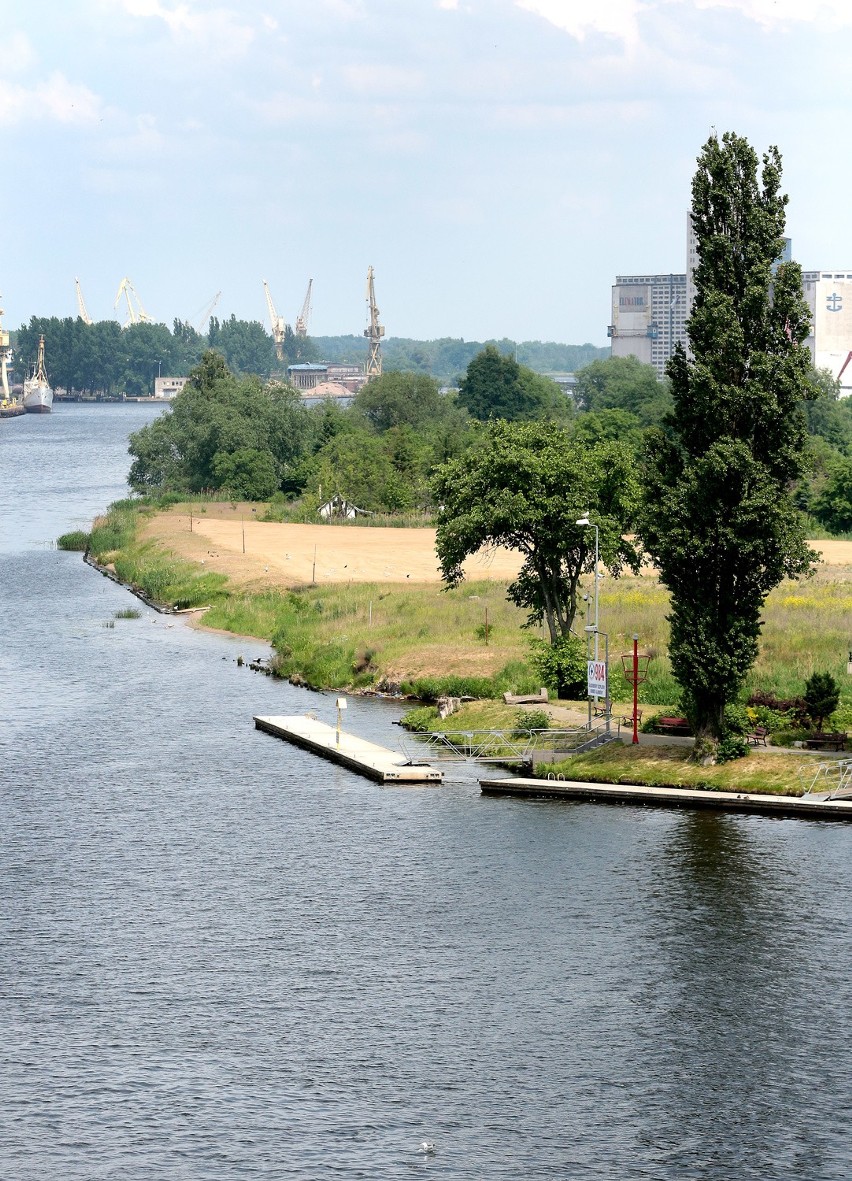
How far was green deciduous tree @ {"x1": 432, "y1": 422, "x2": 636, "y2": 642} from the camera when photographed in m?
73.7

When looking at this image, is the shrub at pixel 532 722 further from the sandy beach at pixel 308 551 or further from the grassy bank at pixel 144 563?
the grassy bank at pixel 144 563

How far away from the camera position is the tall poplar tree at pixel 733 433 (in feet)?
199

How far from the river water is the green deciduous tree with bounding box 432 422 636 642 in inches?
466

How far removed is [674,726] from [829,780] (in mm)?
7492

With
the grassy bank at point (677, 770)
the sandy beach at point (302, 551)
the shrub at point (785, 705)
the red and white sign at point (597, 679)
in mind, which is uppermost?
the red and white sign at point (597, 679)

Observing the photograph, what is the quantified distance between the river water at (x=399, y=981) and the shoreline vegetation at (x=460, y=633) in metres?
4.37

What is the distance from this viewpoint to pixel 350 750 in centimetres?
7006

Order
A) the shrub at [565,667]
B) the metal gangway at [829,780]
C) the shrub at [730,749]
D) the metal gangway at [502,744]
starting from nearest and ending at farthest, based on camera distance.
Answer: the metal gangway at [829,780]
the shrub at [730,749]
the metal gangway at [502,744]
the shrub at [565,667]

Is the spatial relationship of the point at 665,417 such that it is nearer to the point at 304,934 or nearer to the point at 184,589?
the point at 304,934

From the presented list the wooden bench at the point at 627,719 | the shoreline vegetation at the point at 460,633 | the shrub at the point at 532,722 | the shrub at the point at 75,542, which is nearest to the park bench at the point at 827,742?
the shoreline vegetation at the point at 460,633

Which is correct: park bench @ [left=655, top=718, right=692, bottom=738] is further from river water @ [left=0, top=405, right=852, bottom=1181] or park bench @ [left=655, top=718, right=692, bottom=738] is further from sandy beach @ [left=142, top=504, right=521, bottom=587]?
sandy beach @ [left=142, top=504, right=521, bottom=587]

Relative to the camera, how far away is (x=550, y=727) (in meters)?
70.6

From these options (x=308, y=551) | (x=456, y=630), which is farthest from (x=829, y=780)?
(x=308, y=551)

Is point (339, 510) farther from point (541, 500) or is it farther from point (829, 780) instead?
point (829, 780)
